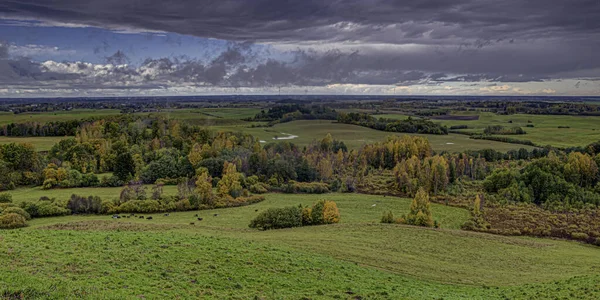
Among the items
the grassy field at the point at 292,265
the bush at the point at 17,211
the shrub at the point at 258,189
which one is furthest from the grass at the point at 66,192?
the grassy field at the point at 292,265

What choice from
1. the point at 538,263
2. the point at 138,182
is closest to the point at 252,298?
the point at 538,263

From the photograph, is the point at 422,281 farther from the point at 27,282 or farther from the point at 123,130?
the point at 123,130

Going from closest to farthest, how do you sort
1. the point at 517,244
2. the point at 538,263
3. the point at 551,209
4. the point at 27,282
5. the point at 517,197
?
the point at 27,282 < the point at 538,263 < the point at 517,244 < the point at 551,209 < the point at 517,197

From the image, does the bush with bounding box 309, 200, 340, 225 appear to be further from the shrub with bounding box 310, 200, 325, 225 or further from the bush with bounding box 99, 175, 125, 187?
the bush with bounding box 99, 175, 125, 187

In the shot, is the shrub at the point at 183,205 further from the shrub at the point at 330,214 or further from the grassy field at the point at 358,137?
the grassy field at the point at 358,137

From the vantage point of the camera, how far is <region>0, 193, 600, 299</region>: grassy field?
2795 centimetres

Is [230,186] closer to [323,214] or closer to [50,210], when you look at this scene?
[323,214]

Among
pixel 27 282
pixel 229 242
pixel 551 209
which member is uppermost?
pixel 27 282

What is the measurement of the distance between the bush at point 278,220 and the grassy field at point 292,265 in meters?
3.86

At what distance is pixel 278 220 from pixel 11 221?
3922 centimetres

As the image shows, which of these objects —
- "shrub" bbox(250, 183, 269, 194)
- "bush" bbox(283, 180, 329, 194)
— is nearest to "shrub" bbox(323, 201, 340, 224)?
"bush" bbox(283, 180, 329, 194)

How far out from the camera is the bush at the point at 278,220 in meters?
61.3

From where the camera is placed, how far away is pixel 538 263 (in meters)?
46.2

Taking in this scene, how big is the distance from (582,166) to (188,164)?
10370cm
